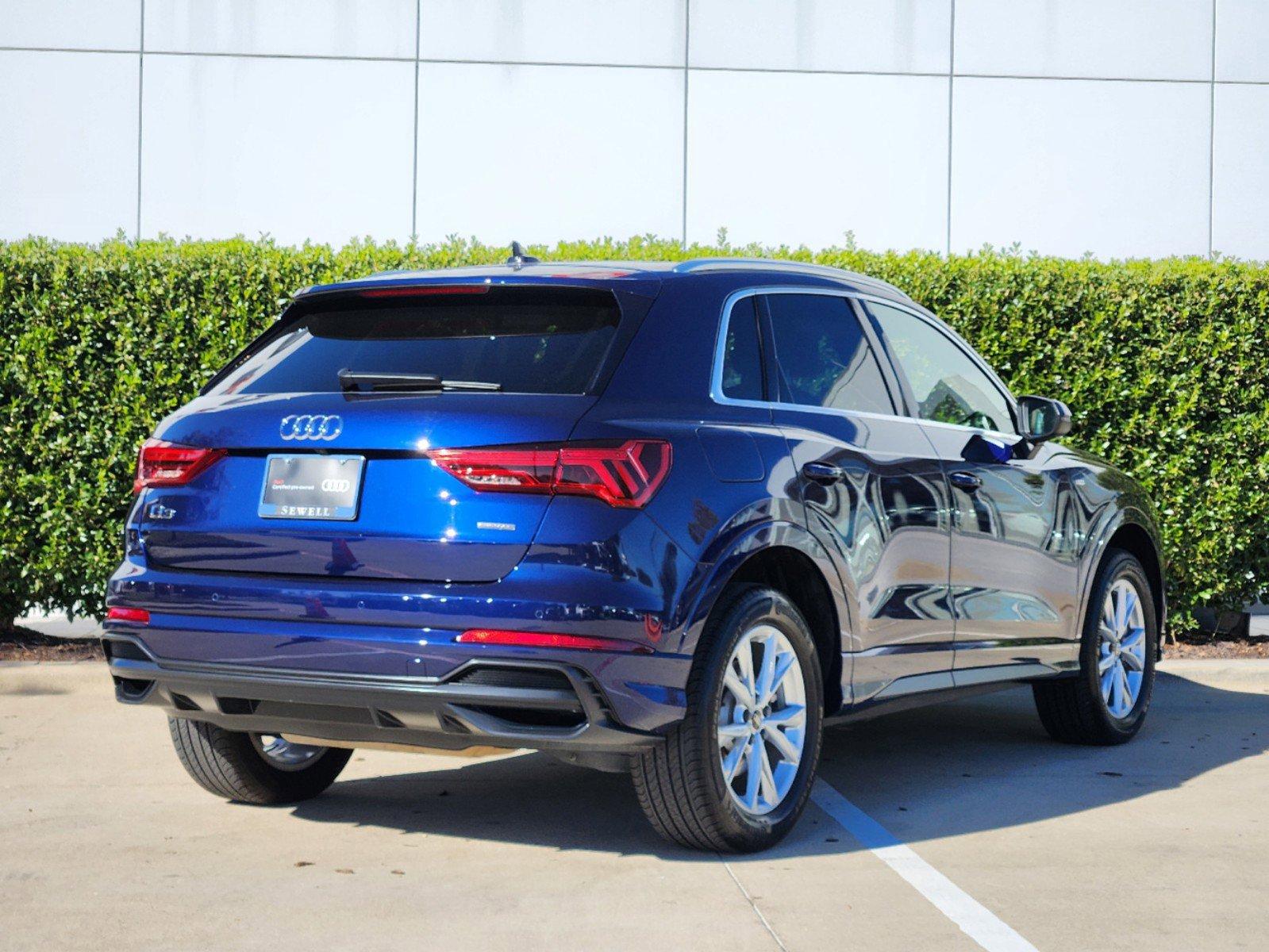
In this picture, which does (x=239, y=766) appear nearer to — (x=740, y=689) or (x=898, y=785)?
(x=740, y=689)

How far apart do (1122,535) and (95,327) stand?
18.3ft

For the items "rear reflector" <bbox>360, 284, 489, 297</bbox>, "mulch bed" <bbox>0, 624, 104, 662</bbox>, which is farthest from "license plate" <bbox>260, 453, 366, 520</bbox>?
"mulch bed" <bbox>0, 624, 104, 662</bbox>

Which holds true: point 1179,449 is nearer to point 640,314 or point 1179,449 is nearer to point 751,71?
point 751,71

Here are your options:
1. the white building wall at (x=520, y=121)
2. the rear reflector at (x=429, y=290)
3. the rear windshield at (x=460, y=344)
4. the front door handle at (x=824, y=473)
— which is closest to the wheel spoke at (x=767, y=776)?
the front door handle at (x=824, y=473)

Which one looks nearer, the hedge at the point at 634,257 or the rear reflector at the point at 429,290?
the rear reflector at the point at 429,290

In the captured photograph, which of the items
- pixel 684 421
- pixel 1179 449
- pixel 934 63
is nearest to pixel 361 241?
pixel 934 63

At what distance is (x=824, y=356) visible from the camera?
575 centimetres

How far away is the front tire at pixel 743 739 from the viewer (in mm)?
4832

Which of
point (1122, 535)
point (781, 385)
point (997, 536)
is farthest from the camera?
point (1122, 535)

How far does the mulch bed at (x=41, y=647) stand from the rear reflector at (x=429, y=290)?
4.83m

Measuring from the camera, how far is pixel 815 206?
1306cm

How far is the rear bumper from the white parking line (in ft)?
3.03

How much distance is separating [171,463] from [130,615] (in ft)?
1.52

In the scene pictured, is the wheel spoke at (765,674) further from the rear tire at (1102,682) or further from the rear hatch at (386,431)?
the rear tire at (1102,682)
